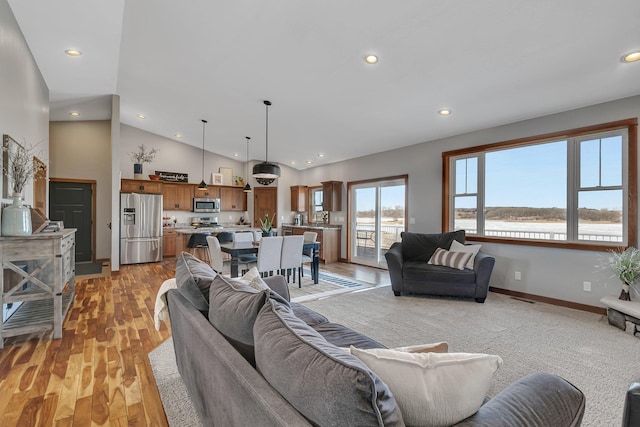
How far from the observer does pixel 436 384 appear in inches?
33.5

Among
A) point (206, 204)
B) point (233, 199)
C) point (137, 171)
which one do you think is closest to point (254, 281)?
point (137, 171)

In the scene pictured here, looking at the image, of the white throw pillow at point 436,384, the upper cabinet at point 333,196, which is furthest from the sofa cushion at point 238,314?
the upper cabinet at point 333,196

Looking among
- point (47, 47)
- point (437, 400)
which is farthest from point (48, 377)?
point (47, 47)

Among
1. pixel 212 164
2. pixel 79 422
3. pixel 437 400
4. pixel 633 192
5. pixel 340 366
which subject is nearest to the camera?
pixel 340 366

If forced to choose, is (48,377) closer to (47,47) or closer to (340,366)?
(340,366)

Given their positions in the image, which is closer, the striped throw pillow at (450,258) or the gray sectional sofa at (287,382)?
the gray sectional sofa at (287,382)

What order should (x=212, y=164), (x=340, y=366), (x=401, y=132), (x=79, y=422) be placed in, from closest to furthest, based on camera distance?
(x=340, y=366)
(x=79, y=422)
(x=401, y=132)
(x=212, y=164)

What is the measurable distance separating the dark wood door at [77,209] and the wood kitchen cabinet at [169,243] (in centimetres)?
145

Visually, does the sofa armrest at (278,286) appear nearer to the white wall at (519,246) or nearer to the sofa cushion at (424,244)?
the sofa cushion at (424,244)

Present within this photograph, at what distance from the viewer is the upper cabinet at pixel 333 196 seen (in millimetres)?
7457

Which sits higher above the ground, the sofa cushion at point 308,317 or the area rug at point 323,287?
the sofa cushion at point 308,317

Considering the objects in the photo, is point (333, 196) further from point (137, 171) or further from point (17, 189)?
point (17, 189)

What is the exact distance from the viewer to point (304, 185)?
871 centimetres

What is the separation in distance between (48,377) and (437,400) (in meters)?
2.67
